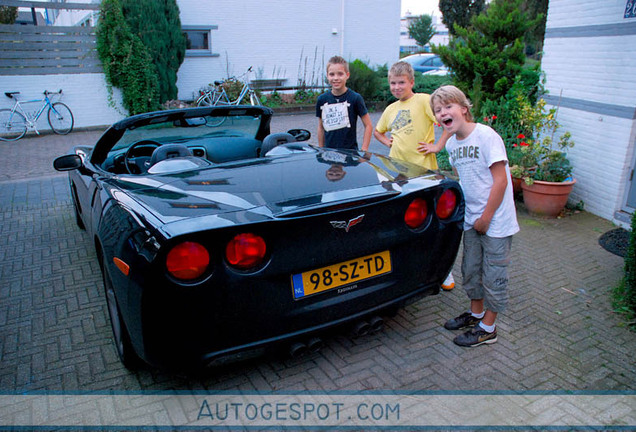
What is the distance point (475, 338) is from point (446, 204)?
859mm

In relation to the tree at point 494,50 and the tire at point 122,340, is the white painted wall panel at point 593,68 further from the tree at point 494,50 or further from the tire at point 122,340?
the tire at point 122,340

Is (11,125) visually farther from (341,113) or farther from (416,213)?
(416,213)

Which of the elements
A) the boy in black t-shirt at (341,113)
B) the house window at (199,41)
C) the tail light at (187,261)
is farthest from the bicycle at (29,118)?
the tail light at (187,261)

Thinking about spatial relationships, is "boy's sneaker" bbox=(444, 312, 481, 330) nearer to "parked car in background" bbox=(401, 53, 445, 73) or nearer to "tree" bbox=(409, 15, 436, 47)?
"parked car in background" bbox=(401, 53, 445, 73)

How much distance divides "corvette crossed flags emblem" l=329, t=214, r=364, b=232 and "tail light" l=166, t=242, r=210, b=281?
2.09 ft

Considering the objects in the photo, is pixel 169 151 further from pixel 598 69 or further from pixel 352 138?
pixel 598 69

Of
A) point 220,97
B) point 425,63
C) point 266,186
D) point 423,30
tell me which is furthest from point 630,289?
point 423,30

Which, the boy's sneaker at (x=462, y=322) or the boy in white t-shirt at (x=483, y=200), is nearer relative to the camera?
the boy in white t-shirt at (x=483, y=200)

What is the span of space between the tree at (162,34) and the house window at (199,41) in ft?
3.67

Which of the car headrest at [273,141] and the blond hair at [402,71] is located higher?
the blond hair at [402,71]

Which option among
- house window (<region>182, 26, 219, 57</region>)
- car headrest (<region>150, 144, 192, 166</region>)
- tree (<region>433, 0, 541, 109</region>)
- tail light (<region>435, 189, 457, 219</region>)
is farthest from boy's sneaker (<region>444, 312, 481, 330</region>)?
house window (<region>182, 26, 219, 57</region>)

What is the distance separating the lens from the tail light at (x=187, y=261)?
2113mm

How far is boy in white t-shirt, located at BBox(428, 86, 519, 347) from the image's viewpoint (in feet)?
9.09

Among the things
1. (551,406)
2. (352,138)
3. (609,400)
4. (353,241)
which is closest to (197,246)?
(353,241)
